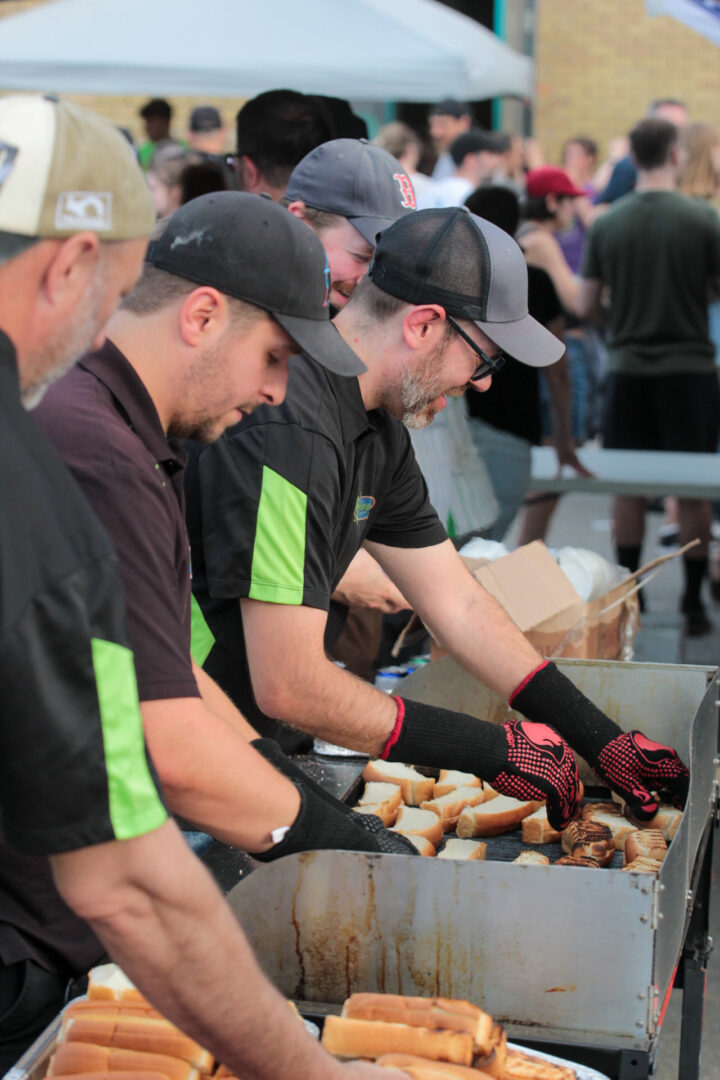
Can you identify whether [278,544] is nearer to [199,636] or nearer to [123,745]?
[199,636]

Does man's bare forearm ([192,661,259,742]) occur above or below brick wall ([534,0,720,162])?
above

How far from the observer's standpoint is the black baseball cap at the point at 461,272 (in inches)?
86.5

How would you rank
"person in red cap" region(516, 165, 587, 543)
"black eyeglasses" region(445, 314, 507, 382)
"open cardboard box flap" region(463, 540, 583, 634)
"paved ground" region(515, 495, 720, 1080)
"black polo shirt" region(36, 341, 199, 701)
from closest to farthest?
1. "black polo shirt" region(36, 341, 199, 701)
2. "black eyeglasses" region(445, 314, 507, 382)
3. "open cardboard box flap" region(463, 540, 583, 634)
4. "paved ground" region(515, 495, 720, 1080)
5. "person in red cap" region(516, 165, 587, 543)

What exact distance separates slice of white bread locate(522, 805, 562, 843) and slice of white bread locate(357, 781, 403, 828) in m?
0.24

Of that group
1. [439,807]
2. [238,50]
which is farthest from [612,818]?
[238,50]

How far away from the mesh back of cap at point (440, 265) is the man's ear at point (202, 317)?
27.7 inches

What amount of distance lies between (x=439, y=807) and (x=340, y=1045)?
2.78 ft

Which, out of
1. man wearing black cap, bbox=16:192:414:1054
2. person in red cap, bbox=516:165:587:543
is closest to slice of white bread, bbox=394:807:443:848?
man wearing black cap, bbox=16:192:414:1054

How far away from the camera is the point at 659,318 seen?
579 centimetres

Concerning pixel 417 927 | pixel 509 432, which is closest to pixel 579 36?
pixel 509 432

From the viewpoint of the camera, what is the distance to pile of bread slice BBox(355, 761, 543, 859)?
217cm

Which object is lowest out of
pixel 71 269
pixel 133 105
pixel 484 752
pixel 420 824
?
pixel 133 105

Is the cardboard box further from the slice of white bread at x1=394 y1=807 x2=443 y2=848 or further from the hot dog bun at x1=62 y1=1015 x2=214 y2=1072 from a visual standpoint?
Result: the hot dog bun at x1=62 y1=1015 x2=214 y2=1072

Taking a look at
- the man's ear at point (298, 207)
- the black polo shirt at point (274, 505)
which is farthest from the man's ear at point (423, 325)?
the man's ear at point (298, 207)
